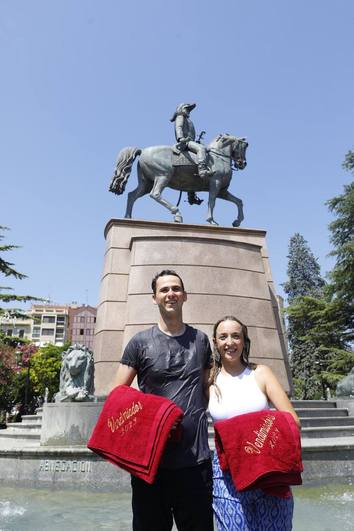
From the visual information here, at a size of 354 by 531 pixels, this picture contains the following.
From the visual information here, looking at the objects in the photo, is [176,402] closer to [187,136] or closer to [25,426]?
[25,426]

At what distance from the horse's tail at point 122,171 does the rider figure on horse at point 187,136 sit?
152cm

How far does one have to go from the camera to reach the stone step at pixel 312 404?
1119 centimetres

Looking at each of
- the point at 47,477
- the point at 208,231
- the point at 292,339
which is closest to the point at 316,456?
the point at 47,477

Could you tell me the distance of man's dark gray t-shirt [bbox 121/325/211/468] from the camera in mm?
2432

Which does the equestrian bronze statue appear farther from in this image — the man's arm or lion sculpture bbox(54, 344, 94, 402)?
the man's arm

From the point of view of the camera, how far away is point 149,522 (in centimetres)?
240

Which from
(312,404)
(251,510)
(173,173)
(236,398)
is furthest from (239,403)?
(173,173)

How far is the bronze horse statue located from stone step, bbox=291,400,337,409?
5.85m

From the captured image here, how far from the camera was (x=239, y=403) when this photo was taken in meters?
2.51

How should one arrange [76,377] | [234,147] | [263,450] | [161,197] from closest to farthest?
[263,450] → [76,377] → [161,197] → [234,147]

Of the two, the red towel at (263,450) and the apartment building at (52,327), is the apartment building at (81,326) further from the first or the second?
the red towel at (263,450)

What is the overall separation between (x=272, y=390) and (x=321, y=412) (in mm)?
9047

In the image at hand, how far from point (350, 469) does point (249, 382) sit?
229 inches

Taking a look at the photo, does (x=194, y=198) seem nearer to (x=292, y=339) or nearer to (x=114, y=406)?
(x=114, y=406)
